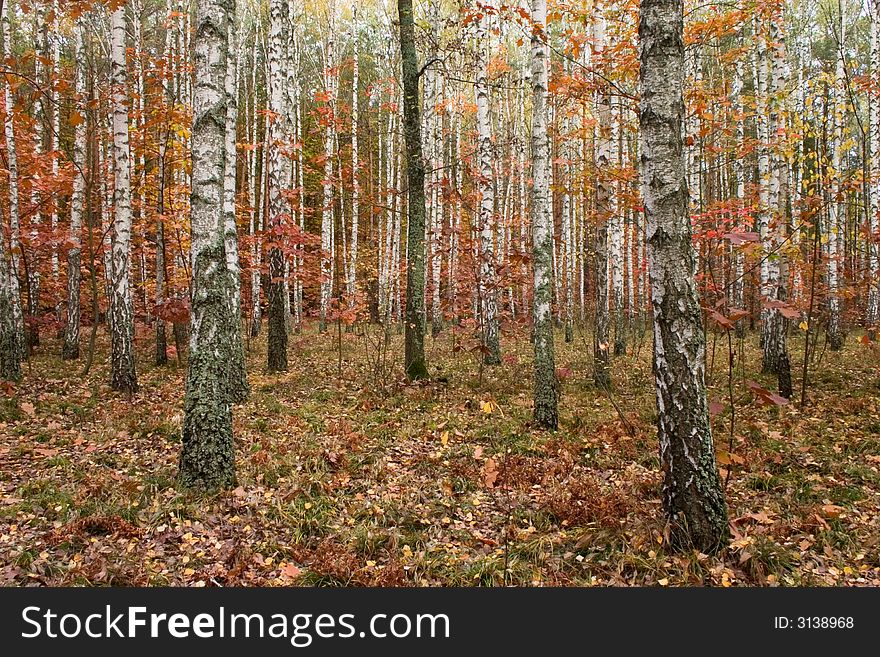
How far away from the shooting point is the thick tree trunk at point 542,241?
685cm

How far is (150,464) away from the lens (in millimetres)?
5578

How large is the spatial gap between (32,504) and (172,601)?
2.22m

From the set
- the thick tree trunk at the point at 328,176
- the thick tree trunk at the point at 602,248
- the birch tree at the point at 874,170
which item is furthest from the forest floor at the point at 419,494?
the thick tree trunk at the point at 328,176

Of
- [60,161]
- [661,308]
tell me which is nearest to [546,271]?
[661,308]

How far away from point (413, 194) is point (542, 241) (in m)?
3.58

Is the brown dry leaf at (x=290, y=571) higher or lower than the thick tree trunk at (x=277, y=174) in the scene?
lower

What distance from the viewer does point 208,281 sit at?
15.7 ft

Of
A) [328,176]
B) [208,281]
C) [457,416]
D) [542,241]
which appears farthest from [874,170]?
[328,176]

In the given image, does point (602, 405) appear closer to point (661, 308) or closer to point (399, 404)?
point (399, 404)

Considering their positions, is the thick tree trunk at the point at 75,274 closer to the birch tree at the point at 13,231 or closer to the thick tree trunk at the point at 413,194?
the birch tree at the point at 13,231

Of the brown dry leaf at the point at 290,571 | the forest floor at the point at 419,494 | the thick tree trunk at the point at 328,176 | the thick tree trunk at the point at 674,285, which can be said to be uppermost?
the thick tree trunk at the point at 328,176

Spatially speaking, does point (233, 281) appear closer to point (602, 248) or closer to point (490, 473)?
point (490, 473)

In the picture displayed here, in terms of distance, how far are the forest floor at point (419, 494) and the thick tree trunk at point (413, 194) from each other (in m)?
1.13

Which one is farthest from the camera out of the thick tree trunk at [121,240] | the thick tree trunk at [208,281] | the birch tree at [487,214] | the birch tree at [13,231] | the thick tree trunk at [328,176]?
the thick tree trunk at [328,176]
